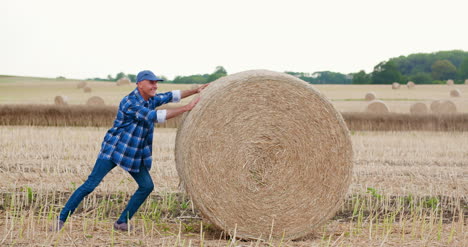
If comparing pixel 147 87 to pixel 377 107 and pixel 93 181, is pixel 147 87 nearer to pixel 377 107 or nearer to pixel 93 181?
pixel 93 181

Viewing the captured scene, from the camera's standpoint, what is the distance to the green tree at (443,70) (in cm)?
5542

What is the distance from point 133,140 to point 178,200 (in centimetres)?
→ 207

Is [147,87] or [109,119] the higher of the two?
[147,87]

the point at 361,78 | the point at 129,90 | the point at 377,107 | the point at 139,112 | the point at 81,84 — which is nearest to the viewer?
the point at 139,112

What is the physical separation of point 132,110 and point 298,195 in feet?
6.36

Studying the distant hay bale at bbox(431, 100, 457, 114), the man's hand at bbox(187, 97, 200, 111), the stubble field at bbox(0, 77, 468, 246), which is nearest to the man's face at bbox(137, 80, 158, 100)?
the man's hand at bbox(187, 97, 200, 111)

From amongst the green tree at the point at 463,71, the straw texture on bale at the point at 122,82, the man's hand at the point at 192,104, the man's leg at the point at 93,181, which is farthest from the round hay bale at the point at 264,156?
the green tree at the point at 463,71

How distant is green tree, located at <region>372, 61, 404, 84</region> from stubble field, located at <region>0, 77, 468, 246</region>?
128 feet

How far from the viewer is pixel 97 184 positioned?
252 inches

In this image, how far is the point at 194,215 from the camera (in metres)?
7.53

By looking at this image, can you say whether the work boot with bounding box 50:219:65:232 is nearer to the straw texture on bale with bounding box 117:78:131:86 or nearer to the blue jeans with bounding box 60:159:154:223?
the blue jeans with bounding box 60:159:154:223

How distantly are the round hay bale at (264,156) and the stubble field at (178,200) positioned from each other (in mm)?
268

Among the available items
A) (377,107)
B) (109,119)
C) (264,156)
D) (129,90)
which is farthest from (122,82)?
(264,156)

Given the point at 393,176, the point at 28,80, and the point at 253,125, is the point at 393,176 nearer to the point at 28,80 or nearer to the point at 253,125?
the point at 253,125
